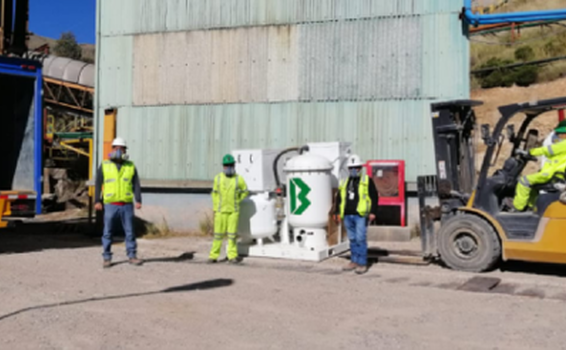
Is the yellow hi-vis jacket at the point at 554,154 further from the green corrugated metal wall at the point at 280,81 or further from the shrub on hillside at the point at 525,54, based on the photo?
the shrub on hillside at the point at 525,54

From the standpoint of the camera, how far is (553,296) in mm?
7773

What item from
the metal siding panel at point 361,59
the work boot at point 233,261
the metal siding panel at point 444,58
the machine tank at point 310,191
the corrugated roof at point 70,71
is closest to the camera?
the work boot at point 233,261

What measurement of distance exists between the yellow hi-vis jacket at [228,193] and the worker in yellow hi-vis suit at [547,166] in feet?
14.2

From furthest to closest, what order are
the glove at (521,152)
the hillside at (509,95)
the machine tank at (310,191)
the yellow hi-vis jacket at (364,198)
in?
the hillside at (509,95), the machine tank at (310,191), the yellow hi-vis jacket at (364,198), the glove at (521,152)

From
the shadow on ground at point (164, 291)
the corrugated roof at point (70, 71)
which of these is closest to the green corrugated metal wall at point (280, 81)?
the shadow on ground at point (164, 291)

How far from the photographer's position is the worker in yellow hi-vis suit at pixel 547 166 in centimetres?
841

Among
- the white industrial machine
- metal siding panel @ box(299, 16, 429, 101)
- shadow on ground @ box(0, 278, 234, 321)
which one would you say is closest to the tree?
metal siding panel @ box(299, 16, 429, 101)

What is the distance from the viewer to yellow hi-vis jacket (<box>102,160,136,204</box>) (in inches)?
388

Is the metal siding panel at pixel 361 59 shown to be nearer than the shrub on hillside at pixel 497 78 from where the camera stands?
Yes

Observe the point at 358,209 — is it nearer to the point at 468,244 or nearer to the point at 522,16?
the point at 468,244

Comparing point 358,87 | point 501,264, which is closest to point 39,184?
point 358,87

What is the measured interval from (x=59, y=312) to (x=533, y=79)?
32.2 m

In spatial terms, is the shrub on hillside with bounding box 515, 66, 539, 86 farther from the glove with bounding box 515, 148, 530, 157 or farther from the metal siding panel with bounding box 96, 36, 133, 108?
the glove with bounding box 515, 148, 530, 157

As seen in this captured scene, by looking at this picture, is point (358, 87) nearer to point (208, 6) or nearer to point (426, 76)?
point (426, 76)
